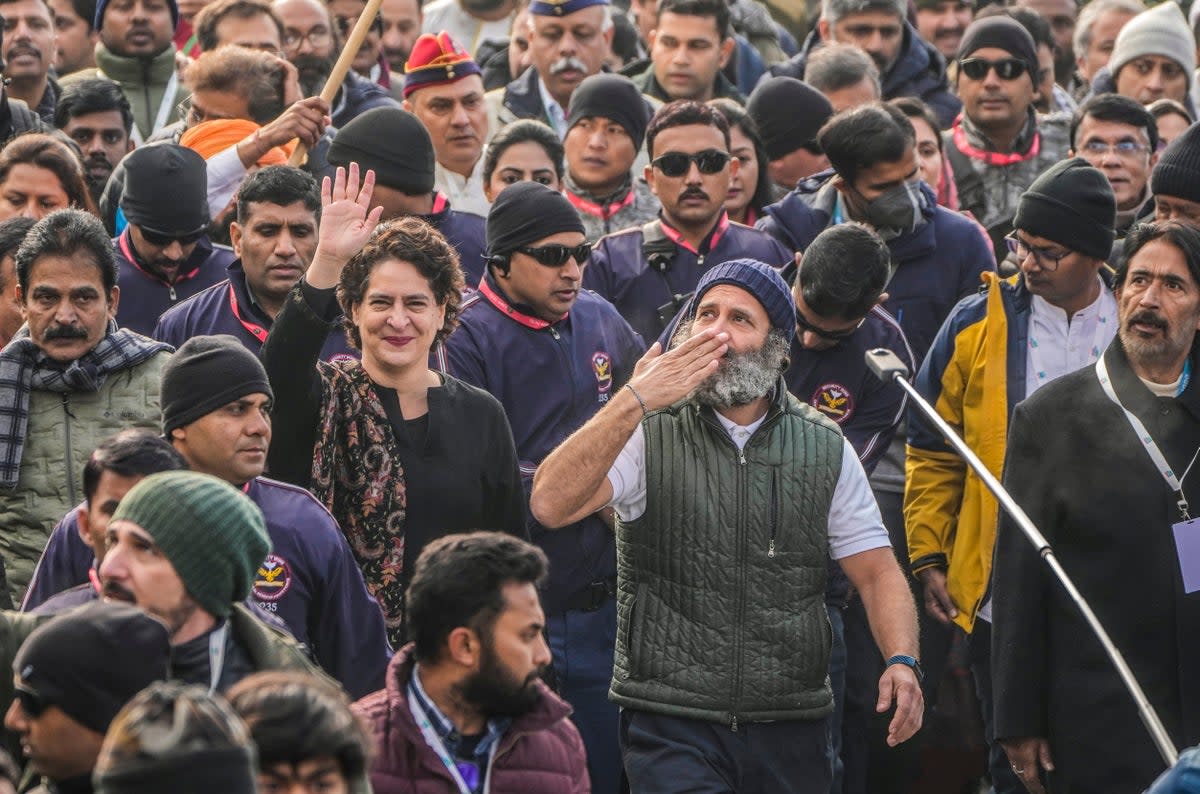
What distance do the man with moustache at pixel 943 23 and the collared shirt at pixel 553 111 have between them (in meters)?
3.44

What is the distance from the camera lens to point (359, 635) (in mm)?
6555

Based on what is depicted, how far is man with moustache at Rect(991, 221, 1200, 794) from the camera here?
7570mm

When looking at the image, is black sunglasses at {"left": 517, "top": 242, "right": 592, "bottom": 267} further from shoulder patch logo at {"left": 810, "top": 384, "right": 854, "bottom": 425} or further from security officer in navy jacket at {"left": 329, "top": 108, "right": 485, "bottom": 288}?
shoulder patch logo at {"left": 810, "top": 384, "right": 854, "bottom": 425}

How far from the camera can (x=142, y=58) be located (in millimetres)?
11773

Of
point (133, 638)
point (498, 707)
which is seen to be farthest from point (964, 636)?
point (133, 638)

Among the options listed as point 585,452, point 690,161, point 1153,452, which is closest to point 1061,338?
point 1153,452

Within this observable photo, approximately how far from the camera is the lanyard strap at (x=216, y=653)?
5453 millimetres

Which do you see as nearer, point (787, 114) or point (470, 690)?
point (470, 690)

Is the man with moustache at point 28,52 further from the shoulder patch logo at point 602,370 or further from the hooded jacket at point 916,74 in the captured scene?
the shoulder patch logo at point 602,370

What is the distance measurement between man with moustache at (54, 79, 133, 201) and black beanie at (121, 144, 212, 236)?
6.55 feet

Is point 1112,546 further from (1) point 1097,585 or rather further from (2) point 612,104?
(2) point 612,104

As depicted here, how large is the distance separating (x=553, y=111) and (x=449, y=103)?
1304 mm

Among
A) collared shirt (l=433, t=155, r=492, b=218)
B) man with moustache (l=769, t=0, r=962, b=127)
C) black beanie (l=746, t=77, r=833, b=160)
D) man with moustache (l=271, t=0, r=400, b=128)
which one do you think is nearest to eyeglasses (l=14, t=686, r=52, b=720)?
collared shirt (l=433, t=155, r=492, b=218)

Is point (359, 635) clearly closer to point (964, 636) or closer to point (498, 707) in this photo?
point (498, 707)
